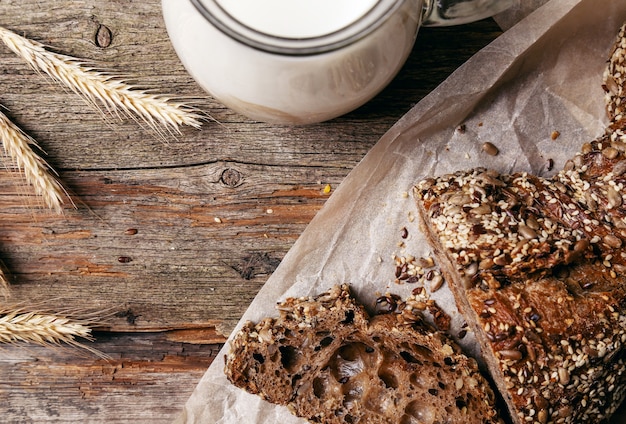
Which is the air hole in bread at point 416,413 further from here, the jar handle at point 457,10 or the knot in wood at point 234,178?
the jar handle at point 457,10

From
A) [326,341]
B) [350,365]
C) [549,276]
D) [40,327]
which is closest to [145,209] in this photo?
[40,327]

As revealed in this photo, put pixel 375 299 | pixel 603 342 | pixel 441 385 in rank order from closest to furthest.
Result: pixel 603 342, pixel 441 385, pixel 375 299

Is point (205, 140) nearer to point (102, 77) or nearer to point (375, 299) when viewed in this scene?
point (102, 77)

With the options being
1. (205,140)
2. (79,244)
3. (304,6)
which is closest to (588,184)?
(304,6)

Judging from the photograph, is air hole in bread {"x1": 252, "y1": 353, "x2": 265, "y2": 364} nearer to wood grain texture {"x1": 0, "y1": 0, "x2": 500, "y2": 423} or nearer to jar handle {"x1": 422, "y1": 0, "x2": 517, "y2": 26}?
wood grain texture {"x1": 0, "y1": 0, "x2": 500, "y2": 423}

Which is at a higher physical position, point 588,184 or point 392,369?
point 588,184

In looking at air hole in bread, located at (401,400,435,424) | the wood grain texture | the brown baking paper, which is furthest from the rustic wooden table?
air hole in bread, located at (401,400,435,424)

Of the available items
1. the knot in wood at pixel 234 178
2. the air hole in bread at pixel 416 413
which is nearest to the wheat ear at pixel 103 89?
the knot in wood at pixel 234 178

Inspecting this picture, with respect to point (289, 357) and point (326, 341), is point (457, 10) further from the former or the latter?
point (289, 357)
